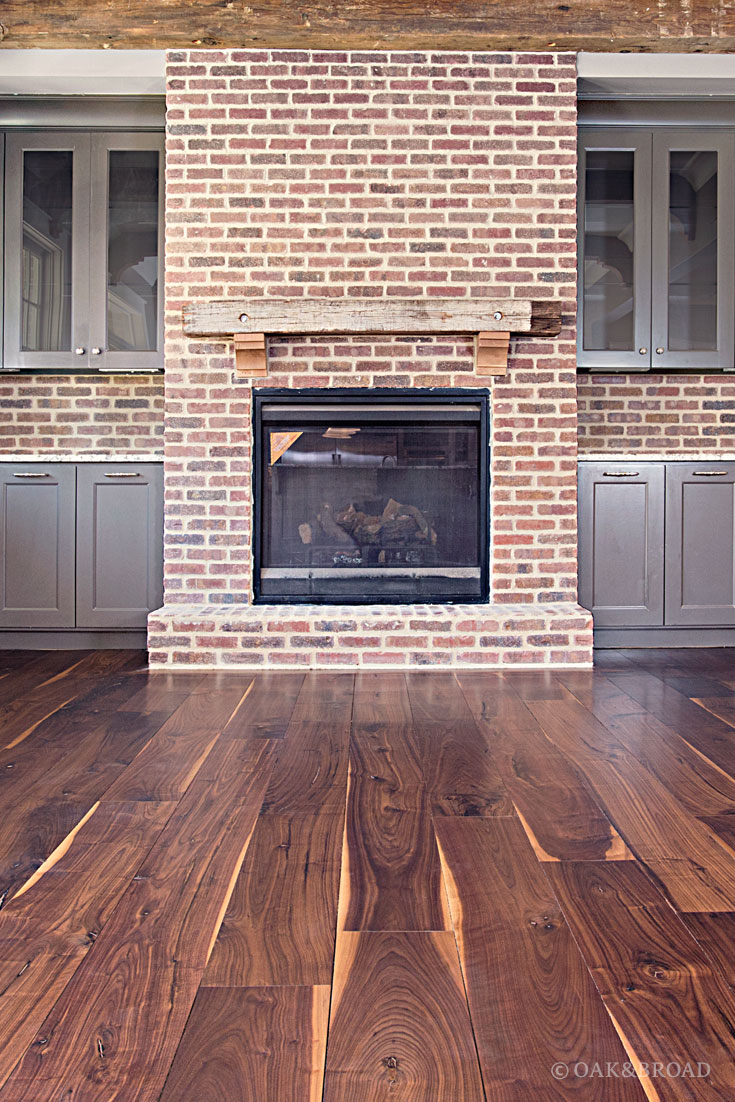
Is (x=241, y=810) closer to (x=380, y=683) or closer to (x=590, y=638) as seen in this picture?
(x=380, y=683)

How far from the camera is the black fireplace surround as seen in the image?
9.62 feet

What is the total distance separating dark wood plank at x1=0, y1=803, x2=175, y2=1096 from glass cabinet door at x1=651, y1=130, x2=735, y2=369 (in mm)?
2812

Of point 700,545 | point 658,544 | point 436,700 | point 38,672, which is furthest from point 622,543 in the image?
point 38,672

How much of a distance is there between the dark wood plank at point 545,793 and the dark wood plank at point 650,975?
0.21ft

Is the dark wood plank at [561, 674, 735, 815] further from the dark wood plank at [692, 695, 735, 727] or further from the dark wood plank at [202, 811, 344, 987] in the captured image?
the dark wood plank at [202, 811, 344, 987]

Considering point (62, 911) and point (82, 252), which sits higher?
point (82, 252)

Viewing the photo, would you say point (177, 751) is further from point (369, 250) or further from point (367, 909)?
point (369, 250)

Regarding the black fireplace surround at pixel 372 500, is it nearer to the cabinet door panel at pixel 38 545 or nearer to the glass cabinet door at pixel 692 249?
the cabinet door panel at pixel 38 545

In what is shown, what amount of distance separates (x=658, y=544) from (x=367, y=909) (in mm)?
2531

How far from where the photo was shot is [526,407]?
292 centimetres

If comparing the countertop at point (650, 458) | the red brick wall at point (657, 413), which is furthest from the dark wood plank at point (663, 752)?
the red brick wall at point (657, 413)

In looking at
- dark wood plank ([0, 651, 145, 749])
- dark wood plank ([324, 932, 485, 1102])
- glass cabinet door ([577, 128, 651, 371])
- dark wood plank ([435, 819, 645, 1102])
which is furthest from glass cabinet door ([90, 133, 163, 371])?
→ dark wood plank ([324, 932, 485, 1102])

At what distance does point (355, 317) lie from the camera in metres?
2.81

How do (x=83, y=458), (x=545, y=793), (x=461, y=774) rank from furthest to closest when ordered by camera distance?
(x=83, y=458), (x=461, y=774), (x=545, y=793)
